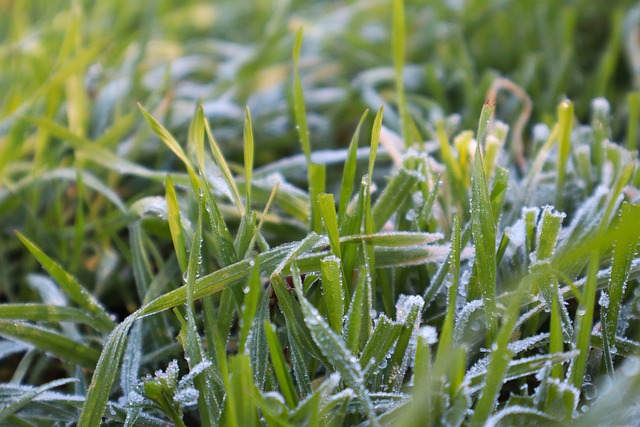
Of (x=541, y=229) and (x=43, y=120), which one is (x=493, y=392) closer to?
(x=541, y=229)

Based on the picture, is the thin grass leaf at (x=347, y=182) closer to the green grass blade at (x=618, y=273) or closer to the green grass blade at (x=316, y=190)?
the green grass blade at (x=316, y=190)

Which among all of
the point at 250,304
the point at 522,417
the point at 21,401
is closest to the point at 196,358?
the point at 250,304

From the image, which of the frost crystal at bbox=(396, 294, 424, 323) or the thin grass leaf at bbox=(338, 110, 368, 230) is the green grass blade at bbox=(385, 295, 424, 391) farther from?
the thin grass leaf at bbox=(338, 110, 368, 230)

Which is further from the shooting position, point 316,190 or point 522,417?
point 316,190

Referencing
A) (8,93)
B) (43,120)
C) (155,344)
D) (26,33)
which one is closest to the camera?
(155,344)

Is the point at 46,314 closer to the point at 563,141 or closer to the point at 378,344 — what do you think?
the point at 378,344

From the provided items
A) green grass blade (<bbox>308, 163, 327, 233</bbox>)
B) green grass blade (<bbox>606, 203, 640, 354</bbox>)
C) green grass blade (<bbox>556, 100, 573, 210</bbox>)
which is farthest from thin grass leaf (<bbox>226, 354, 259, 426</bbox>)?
green grass blade (<bbox>556, 100, 573, 210</bbox>)

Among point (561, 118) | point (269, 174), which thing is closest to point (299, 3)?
point (269, 174)
